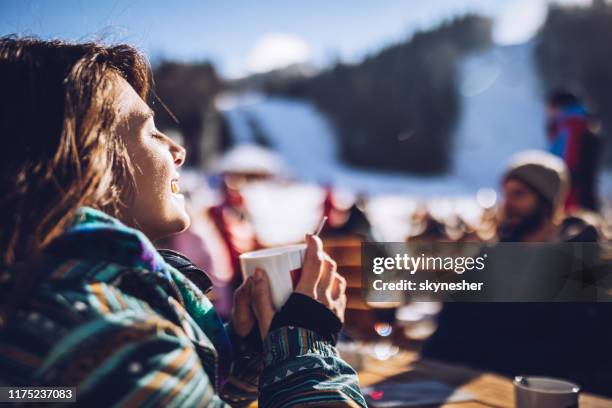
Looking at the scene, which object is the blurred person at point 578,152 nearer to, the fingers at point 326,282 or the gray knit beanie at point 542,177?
the gray knit beanie at point 542,177

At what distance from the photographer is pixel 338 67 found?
143ft

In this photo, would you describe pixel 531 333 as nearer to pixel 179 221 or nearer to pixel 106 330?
pixel 179 221

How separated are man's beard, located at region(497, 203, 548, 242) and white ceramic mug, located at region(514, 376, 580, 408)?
1330mm

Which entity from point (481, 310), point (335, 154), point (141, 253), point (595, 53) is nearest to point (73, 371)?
point (141, 253)

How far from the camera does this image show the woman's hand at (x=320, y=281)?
2.66 ft

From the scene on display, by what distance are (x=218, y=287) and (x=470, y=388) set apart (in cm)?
169

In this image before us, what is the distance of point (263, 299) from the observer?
2.75 feet

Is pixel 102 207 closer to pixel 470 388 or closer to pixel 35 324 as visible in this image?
pixel 35 324

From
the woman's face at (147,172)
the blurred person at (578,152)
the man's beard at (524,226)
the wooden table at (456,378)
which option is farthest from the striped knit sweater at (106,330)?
the blurred person at (578,152)

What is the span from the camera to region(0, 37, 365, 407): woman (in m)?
0.51

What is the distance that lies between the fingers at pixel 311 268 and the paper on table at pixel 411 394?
0.30 meters

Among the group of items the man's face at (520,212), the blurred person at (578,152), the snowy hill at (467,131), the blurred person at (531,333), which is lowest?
the blurred person at (531,333)

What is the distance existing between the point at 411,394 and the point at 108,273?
69 cm

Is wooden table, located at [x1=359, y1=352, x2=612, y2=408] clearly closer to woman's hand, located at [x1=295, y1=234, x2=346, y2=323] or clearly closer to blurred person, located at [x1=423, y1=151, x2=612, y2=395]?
woman's hand, located at [x1=295, y1=234, x2=346, y2=323]
